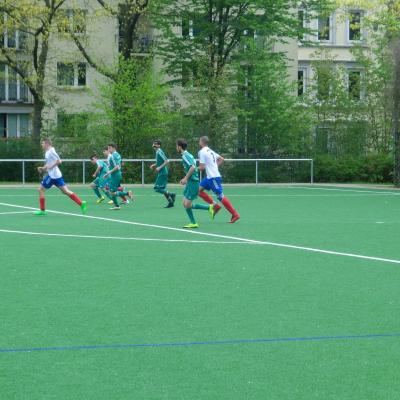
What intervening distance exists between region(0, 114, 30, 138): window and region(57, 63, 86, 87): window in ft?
13.7

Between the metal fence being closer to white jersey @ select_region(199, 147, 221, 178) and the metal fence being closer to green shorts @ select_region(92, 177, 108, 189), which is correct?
green shorts @ select_region(92, 177, 108, 189)

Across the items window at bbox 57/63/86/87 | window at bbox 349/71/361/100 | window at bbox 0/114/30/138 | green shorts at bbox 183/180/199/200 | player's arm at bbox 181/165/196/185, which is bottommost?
green shorts at bbox 183/180/199/200

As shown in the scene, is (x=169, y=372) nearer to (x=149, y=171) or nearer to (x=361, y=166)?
(x=149, y=171)

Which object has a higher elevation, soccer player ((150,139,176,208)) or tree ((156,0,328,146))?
tree ((156,0,328,146))

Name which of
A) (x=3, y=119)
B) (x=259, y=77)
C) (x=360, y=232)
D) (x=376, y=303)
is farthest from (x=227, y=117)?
(x=376, y=303)

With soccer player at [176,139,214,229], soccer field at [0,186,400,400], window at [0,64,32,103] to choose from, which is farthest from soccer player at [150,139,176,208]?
window at [0,64,32,103]

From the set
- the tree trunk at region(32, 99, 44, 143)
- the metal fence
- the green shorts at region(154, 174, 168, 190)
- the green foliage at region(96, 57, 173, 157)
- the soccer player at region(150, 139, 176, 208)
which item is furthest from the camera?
the tree trunk at region(32, 99, 44, 143)

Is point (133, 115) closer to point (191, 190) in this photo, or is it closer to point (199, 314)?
point (191, 190)

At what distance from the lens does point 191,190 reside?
1909 centimetres

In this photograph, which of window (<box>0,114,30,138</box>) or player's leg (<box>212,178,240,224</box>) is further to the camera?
window (<box>0,114,30,138</box>)

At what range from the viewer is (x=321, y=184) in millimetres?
41125

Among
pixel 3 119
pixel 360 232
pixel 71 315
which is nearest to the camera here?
pixel 71 315

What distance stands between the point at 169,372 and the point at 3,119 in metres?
58.0

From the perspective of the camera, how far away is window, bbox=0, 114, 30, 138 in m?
62.7
